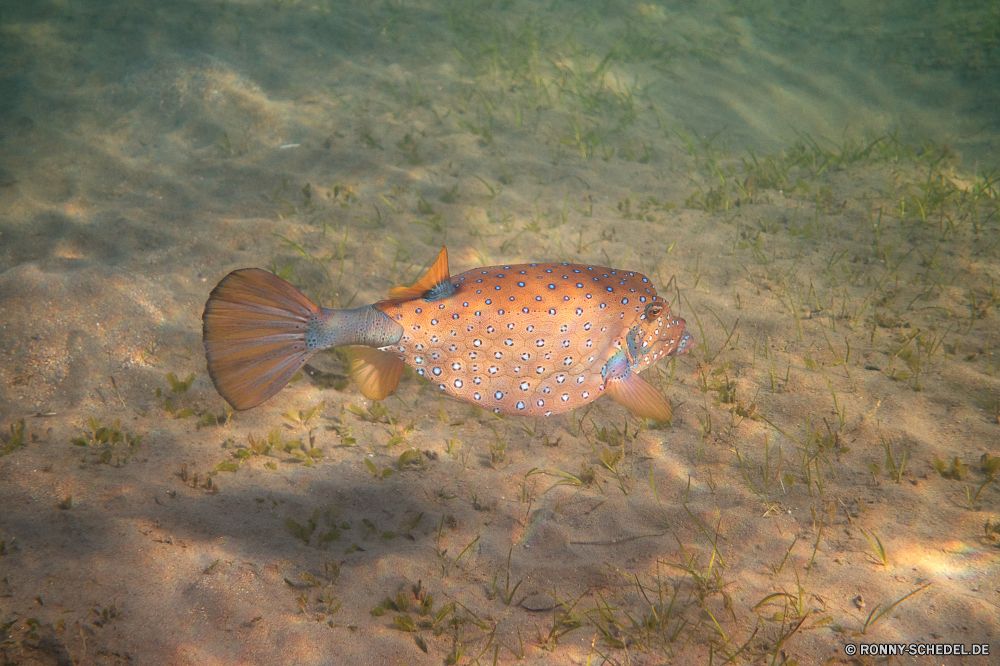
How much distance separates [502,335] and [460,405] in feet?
3.69

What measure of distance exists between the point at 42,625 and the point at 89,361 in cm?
252

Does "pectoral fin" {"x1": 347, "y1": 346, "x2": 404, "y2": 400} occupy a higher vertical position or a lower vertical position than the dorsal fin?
lower

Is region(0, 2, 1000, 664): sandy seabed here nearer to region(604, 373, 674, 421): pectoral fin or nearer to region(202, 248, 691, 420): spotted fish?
region(604, 373, 674, 421): pectoral fin

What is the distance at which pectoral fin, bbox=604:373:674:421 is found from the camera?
3.53 metres

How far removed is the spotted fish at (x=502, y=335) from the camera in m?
3.34

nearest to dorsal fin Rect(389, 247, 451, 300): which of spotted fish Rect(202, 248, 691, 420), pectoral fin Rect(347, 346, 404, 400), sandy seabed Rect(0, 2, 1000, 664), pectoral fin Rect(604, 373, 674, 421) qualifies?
spotted fish Rect(202, 248, 691, 420)

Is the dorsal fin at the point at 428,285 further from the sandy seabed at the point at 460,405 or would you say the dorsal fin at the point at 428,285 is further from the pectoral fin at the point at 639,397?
the pectoral fin at the point at 639,397

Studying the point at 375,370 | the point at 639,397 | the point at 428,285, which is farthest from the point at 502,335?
the point at 639,397

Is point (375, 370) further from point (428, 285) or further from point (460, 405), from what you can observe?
point (460, 405)

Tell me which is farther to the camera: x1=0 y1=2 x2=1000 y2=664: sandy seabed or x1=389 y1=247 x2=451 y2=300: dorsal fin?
x1=389 y1=247 x2=451 y2=300: dorsal fin

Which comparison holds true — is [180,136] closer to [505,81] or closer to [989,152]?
[505,81]

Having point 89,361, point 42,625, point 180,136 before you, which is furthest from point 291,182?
point 42,625

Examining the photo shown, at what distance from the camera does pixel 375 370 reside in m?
3.62

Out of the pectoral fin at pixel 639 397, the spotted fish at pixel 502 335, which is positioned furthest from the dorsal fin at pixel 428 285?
the pectoral fin at pixel 639 397
